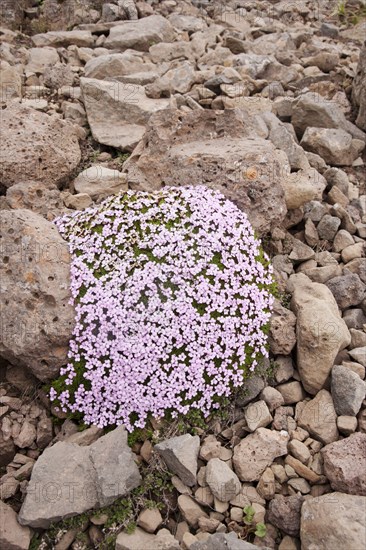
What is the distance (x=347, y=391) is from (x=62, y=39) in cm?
945

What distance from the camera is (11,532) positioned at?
13.3ft

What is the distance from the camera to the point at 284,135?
24.3 feet

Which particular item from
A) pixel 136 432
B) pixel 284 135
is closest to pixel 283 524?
pixel 136 432

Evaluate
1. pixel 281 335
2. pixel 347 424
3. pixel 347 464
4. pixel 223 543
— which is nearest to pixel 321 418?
pixel 347 424

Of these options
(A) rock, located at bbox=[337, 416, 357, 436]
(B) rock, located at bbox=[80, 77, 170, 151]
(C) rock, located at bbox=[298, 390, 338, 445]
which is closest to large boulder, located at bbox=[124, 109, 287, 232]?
(B) rock, located at bbox=[80, 77, 170, 151]

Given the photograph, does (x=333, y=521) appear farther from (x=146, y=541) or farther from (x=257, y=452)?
(x=146, y=541)

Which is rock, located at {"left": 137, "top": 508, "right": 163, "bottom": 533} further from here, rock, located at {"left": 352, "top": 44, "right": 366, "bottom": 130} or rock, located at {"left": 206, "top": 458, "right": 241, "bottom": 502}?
rock, located at {"left": 352, "top": 44, "right": 366, "bottom": 130}

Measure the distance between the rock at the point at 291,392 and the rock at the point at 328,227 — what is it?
2364mm

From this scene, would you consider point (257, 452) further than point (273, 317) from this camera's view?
No

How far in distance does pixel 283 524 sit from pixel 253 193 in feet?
11.2

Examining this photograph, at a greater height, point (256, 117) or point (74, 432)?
point (256, 117)

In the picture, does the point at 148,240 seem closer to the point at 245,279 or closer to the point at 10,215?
the point at 245,279

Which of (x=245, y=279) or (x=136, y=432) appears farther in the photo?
(x=245, y=279)

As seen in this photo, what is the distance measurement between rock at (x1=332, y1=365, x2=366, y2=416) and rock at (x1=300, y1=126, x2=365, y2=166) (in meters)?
4.06
